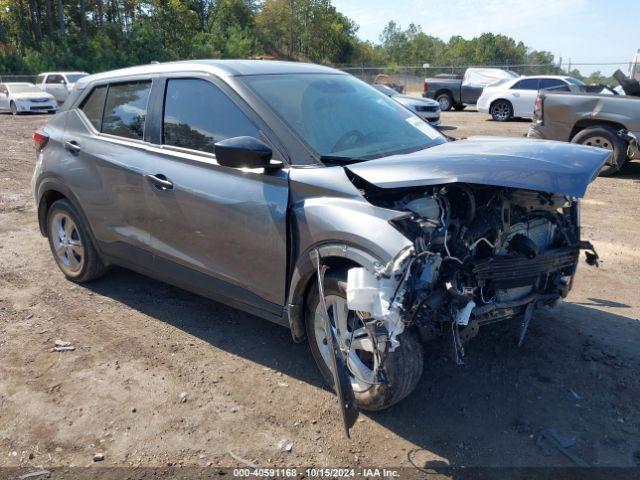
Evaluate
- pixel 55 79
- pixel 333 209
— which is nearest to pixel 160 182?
pixel 333 209

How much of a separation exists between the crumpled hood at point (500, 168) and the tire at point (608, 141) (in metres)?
6.74

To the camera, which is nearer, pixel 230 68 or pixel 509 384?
pixel 509 384

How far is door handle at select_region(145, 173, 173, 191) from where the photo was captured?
3871 mm

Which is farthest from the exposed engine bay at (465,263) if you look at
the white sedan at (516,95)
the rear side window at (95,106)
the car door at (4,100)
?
the car door at (4,100)

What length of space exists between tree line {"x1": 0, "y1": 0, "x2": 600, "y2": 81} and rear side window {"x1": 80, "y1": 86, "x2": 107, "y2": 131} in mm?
35806

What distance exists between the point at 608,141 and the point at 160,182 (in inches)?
316

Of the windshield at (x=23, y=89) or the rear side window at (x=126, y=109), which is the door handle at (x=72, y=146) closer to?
the rear side window at (x=126, y=109)

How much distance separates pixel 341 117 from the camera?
3.83 meters

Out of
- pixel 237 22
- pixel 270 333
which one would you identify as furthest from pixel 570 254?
pixel 237 22

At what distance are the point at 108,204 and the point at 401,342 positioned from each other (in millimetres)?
2714

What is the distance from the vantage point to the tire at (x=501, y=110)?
19594mm

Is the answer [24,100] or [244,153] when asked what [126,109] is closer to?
[244,153]

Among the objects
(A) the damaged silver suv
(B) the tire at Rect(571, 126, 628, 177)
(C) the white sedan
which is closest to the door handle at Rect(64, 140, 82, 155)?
(A) the damaged silver suv

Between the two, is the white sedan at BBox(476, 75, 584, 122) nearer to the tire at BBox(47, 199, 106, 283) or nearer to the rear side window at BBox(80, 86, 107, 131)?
the rear side window at BBox(80, 86, 107, 131)
